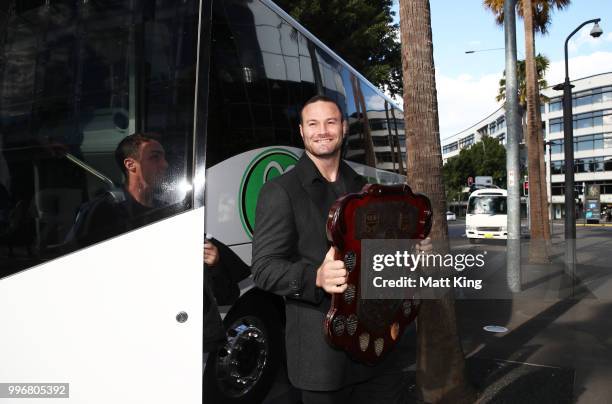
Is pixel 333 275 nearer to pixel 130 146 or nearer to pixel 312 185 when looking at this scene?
pixel 312 185

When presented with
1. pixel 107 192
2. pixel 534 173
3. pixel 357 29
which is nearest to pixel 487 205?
pixel 534 173

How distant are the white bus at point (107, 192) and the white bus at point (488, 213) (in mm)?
19838

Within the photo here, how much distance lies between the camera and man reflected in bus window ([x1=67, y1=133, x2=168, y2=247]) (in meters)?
2.37

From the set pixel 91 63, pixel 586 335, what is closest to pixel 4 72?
pixel 91 63

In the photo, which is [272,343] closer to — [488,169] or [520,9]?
[520,9]

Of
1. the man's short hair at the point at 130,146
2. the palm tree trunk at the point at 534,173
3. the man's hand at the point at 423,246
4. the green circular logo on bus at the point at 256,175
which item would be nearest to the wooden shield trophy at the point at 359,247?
the man's hand at the point at 423,246

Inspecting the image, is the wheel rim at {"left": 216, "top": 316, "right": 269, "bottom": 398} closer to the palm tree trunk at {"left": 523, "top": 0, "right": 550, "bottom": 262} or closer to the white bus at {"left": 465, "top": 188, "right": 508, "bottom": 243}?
the palm tree trunk at {"left": 523, "top": 0, "right": 550, "bottom": 262}

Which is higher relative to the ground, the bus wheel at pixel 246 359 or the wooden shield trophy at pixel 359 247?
the wooden shield trophy at pixel 359 247

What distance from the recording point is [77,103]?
253 centimetres

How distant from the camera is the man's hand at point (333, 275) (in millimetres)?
1824

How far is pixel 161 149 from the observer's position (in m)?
2.45

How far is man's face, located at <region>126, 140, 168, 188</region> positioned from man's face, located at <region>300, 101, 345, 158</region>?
77 cm

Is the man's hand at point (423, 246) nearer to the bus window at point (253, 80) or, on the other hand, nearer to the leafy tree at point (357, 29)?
the bus window at point (253, 80)

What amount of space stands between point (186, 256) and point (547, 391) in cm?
369
